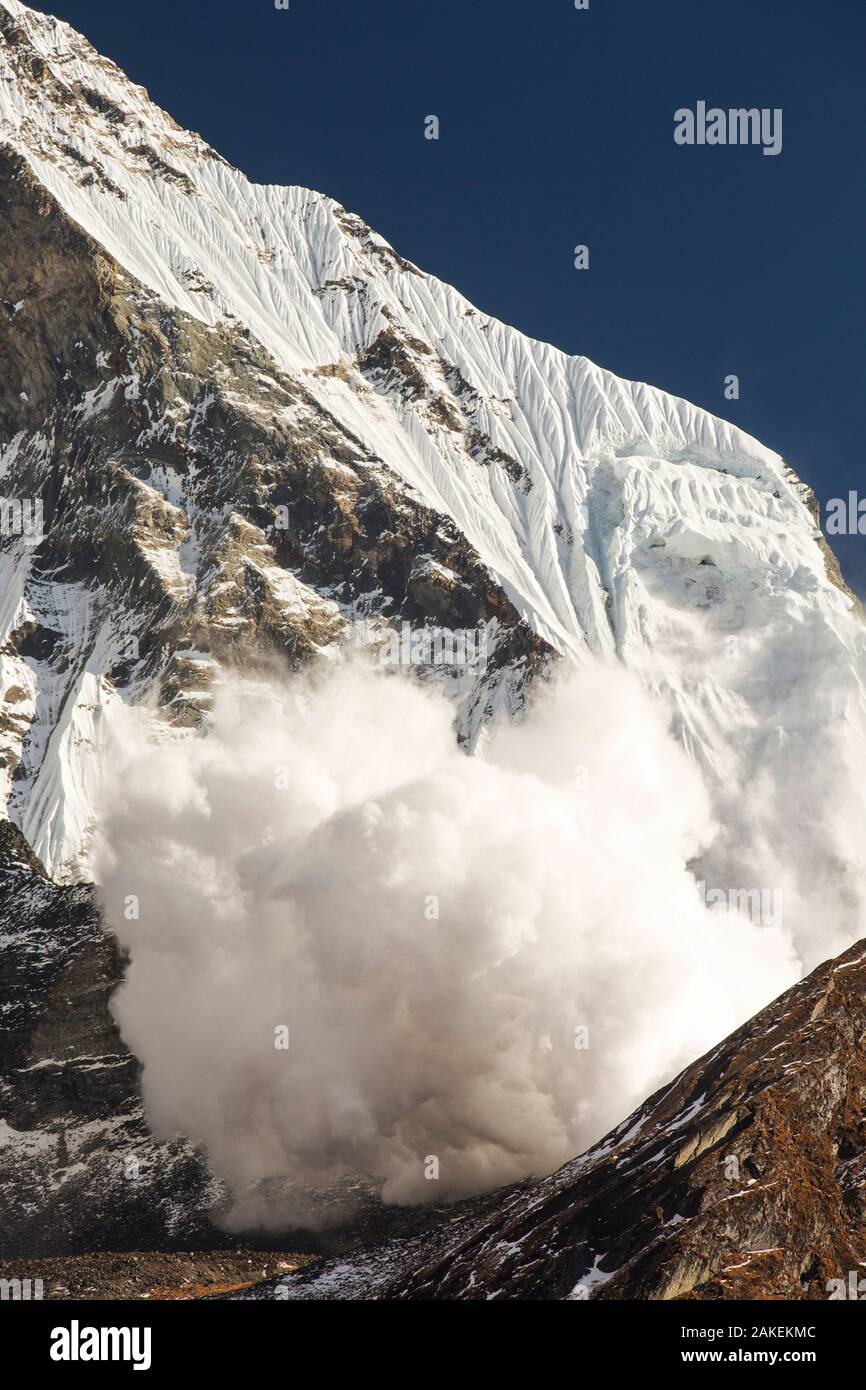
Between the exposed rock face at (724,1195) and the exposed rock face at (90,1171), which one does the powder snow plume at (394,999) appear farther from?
the exposed rock face at (724,1195)

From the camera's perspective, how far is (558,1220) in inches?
3221

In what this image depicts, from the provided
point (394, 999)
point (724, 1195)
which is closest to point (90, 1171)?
point (394, 999)

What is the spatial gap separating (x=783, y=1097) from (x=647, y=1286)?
15.7 m

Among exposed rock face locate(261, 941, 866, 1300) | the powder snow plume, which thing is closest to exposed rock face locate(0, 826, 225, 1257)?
the powder snow plume

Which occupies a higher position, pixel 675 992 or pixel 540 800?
pixel 540 800

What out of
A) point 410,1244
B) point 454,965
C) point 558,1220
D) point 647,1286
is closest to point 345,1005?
point 454,965

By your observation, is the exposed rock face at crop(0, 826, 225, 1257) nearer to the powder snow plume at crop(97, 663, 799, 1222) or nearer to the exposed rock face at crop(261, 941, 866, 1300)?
the powder snow plume at crop(97, 663, 799, 1222)

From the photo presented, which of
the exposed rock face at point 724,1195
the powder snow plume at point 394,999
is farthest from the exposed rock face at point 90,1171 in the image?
the exposed rock face at point 724,1195

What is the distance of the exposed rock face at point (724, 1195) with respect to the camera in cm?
6619

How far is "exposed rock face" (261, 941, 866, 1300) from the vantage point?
66.2 meters

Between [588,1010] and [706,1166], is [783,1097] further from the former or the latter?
[588,1010]
